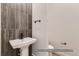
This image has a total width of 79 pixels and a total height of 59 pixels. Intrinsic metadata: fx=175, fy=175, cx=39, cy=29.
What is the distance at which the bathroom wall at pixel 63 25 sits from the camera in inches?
85.3

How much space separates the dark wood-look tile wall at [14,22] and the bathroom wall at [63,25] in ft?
0.86

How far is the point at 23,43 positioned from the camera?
2.10 m

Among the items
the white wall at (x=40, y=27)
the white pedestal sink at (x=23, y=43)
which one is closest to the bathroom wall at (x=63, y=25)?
the white wall at (x=40, y=27)

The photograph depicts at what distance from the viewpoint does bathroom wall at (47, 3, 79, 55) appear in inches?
85.3

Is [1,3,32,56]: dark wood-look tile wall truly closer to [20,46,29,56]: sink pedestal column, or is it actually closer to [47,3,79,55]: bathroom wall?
[20,46,29,56]: sink pedestal column

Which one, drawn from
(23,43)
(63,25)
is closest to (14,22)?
(23,43)

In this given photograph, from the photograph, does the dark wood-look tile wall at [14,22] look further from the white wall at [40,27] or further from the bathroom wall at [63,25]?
the bathroom wall at [63,25]

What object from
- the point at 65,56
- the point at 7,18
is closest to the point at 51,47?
the point at 65,56

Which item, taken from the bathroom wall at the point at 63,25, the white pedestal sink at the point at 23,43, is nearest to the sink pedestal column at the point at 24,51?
the white pedestal sink at the point at 23,43

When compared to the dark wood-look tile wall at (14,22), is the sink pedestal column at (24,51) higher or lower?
lower

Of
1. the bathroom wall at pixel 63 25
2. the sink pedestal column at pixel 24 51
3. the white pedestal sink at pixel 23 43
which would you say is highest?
the bathroom wall at pixel 63 25

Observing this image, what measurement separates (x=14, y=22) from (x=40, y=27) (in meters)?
0.33

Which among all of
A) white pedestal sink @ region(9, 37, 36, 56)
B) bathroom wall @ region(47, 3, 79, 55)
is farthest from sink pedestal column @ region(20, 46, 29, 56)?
bathroom wall @ region(47, 3, 79, 55)

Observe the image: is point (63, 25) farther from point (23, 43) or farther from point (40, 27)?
point (23, 43)
